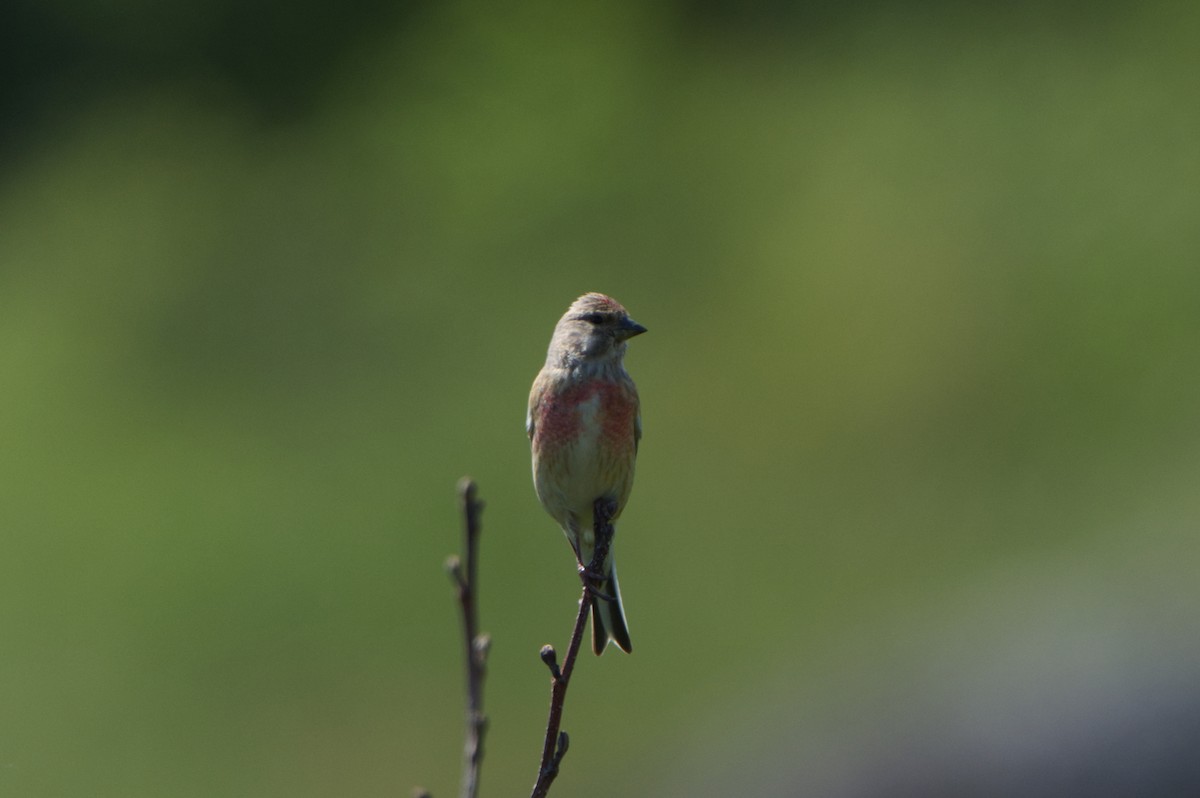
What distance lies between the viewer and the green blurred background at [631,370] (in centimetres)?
580

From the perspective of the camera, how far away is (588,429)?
9.89 ft

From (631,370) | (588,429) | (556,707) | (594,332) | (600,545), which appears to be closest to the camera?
(556,707)

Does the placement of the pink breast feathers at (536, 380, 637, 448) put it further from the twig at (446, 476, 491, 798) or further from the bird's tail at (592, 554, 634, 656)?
the twig at (446, 476, 491, 798)

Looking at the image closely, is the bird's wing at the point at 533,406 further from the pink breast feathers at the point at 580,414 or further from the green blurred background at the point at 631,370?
the green blurred background at the point at 631,370

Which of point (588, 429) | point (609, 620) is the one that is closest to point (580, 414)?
point (588, 429)

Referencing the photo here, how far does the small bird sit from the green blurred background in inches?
71.3

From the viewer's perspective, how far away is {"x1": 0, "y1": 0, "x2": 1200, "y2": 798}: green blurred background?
229 inches

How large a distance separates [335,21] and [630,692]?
226 inches

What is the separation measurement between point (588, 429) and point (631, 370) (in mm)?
4587

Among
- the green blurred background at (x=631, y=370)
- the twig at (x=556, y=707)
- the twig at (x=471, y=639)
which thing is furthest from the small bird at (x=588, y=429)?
the green blurred background at (x=631, y=370)

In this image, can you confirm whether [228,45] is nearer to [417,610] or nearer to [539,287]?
[539,287]

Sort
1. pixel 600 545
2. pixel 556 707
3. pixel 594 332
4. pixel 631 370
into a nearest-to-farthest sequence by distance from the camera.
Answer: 1. pixel 556 707
2. pixel 600 545
3. pixel 594 332
4. pixel 631 370

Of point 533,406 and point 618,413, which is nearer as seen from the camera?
point 618,413

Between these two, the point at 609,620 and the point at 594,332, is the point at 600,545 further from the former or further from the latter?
the point at 594,332
